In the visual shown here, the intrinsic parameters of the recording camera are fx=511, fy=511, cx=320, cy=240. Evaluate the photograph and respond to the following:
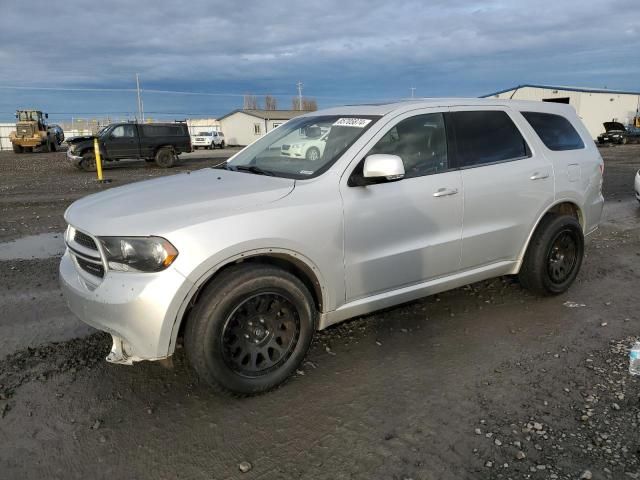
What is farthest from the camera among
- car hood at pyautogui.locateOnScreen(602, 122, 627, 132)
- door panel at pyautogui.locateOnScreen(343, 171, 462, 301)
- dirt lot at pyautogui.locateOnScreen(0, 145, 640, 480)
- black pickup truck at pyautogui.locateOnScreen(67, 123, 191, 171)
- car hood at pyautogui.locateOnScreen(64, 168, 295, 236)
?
car hood at pyautogui.locateOnScreen(602, 122, 627, 132)

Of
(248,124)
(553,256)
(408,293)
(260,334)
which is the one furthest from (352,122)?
(248,124)

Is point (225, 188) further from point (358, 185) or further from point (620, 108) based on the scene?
point (620, 108)

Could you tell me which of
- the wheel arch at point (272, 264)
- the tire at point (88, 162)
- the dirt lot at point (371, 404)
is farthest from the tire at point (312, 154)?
the tire at point (88, 162)

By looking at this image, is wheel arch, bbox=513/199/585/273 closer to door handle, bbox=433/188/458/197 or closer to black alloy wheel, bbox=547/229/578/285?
black alloy wheel, bbox=547/229/578/285

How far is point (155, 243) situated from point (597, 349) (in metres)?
3.27

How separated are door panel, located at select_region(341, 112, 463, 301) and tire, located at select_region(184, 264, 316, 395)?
47cm

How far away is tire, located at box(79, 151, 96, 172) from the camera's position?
19330mm

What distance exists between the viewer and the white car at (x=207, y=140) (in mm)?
45969

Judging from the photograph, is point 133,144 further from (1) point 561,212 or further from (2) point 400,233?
(2) point 400,233

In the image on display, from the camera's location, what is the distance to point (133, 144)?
2108 cm

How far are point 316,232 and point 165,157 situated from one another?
66.1 ft

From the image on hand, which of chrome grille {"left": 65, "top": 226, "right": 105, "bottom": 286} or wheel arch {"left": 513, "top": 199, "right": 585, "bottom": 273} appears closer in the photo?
chrome grille {"left": 65, "top": 226, "right": 105, "bottom": 286}

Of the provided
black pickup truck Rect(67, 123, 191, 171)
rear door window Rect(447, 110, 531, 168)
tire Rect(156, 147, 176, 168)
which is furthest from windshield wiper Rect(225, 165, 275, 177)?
tire Rect(156, 147, 176, 168)

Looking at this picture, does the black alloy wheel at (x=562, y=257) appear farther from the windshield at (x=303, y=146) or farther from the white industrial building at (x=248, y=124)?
the white industrial building at (x=248, y=124)
